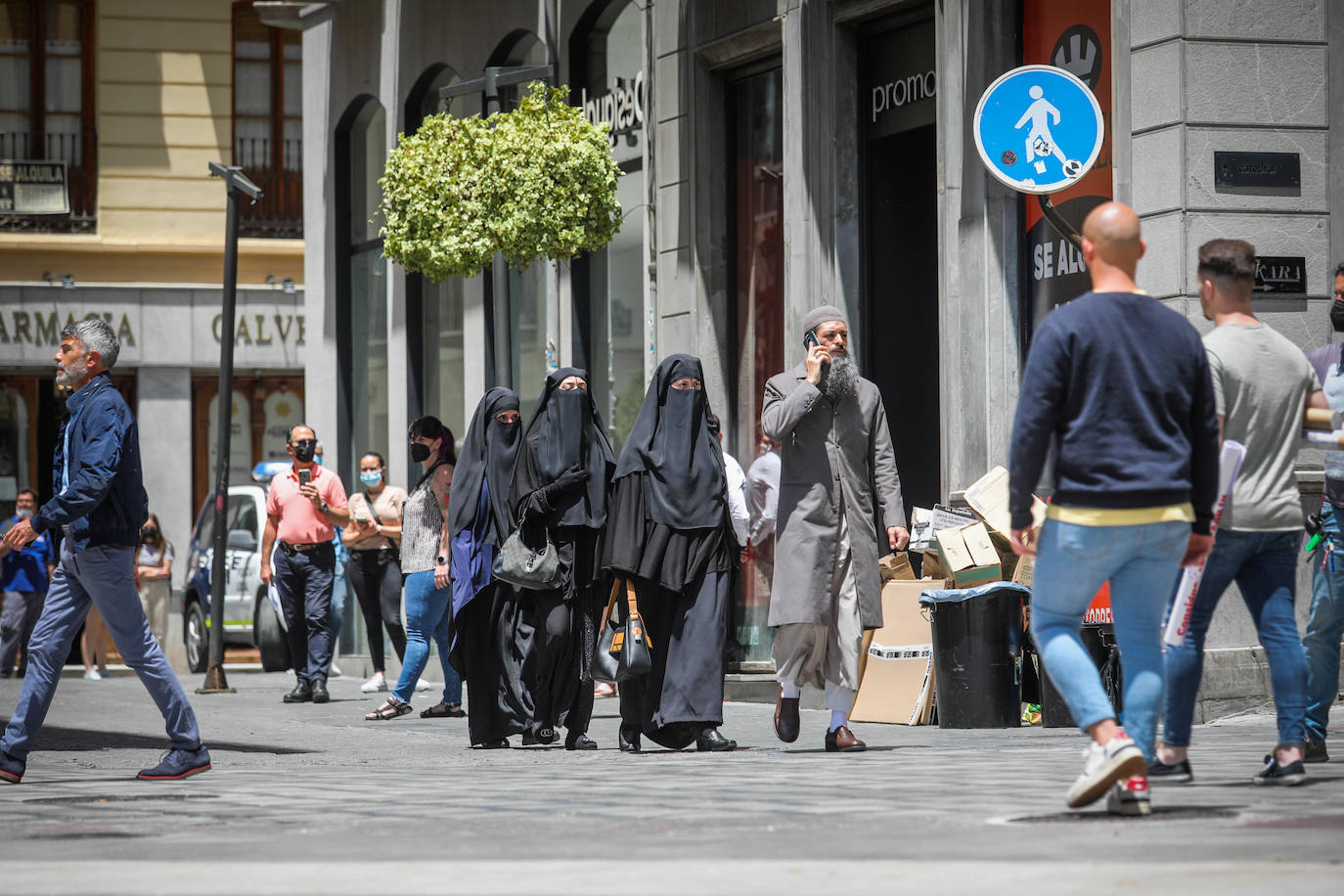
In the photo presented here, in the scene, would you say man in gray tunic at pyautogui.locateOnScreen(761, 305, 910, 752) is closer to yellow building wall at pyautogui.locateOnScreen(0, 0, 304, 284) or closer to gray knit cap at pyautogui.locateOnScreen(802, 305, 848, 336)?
gray knit cap at pyautogui.locateOnScreen(802, 305, 848, 336)

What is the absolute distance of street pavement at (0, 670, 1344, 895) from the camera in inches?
209

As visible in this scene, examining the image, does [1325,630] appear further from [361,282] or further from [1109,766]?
[361,282]

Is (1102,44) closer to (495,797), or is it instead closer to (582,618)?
(582,618)

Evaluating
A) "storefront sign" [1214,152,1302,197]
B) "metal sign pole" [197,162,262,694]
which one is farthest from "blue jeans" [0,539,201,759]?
"metal sign pole" [197,162,262,694]

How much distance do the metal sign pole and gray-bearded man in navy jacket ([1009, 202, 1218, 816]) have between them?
492 inches

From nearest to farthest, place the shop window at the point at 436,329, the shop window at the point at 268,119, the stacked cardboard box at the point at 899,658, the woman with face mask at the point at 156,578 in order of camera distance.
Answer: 1. the stacked cardboard box at the point at 899,658
2. the shop window at the point at 436,329
3. the woman with face mask at the point at 156,578
4. the shop window at the point at 268,119

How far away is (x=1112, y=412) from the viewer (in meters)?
6.65

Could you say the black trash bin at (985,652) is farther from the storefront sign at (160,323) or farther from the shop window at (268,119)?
the shop window at (268,119)

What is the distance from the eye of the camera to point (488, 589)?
11.7 meters

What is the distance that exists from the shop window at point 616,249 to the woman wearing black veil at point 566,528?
255 inches

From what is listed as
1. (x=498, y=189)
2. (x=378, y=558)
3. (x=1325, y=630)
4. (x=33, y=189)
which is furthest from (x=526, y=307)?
(x=33, y=189)

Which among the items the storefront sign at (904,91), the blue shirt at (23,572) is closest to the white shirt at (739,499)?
the storefront sign at (904,91)

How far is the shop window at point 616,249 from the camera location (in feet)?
58.4

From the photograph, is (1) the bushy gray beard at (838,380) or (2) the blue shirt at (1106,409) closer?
(2) the blue shirt at (1106,409)
